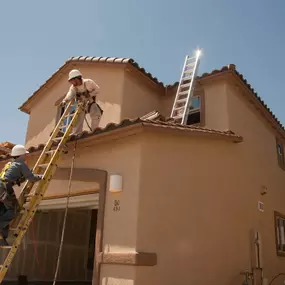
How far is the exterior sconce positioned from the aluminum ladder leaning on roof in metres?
2.96

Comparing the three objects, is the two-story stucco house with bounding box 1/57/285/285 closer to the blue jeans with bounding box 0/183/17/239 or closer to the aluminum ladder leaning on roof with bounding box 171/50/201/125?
the aluminum ladder leaning on roof with bounding box 171/50/201/125

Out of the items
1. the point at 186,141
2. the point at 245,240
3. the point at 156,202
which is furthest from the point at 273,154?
the point at 156,202

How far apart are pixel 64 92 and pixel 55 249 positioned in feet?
17.7

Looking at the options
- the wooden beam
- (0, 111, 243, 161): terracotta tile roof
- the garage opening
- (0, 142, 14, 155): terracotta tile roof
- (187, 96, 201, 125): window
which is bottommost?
the garage opening

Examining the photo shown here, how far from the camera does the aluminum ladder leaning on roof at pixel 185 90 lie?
31.9 ft

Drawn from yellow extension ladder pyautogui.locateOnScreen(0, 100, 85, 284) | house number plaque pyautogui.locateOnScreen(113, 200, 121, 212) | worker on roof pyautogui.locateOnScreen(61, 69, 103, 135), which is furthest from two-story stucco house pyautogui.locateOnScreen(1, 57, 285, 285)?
yellow extension ladder pyautogui.locateOnScreen(0, 100, 85, 284)

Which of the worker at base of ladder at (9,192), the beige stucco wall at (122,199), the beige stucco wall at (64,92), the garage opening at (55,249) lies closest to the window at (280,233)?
Result: the beige stucco wall at (64,92)

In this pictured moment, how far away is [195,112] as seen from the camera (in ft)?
35.3

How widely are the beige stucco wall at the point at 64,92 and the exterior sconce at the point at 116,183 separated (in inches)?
131

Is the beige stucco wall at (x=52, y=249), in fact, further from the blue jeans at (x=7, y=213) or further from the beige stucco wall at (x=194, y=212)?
the beige stucco wall at (x=194, y=212)

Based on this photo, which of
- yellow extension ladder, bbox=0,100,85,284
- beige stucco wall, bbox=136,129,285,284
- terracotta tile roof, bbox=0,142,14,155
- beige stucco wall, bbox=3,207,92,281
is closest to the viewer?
yellow extension ladder, bbox=0,100,85,284

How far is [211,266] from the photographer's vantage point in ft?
24.4

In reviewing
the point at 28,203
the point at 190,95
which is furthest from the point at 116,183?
the point at 190,95

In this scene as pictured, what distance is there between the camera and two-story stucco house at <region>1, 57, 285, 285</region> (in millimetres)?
6836
